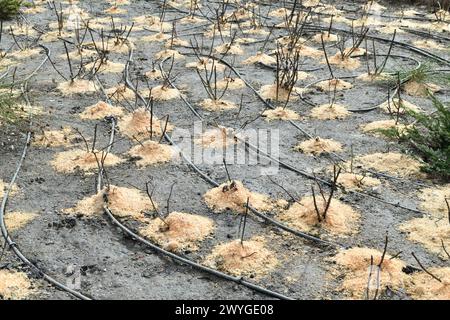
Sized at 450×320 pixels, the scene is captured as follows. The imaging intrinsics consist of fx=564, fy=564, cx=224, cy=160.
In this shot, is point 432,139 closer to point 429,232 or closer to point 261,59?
point 429,232

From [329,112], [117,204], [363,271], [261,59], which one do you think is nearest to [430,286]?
[363,271]

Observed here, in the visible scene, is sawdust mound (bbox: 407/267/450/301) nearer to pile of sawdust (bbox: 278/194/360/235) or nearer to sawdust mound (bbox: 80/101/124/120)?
pile of sawdust (bbox: 278/194/360/235)

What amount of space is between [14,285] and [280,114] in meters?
2.94

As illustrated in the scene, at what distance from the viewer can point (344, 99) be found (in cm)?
560

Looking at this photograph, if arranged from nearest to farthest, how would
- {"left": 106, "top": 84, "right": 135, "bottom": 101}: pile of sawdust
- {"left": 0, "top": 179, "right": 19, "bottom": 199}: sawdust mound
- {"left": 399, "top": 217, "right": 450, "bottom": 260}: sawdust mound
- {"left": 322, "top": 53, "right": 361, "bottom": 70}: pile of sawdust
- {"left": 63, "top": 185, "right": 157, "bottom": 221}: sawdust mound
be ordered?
{"left": 399, "top": 217, "right": 450, "bottom": 260}: sawdust mound < {"left": 63, "top": 185, "right": 157, "bottom": 221}: sawdust mound < {"left": 0, "top": 179, "right": 19, "bottom": 199}: sawdust mound < {"left": 106, "top": 84, "right": 135, "bottom": 101}: pile of sawdust < {"left": 322, "top": 53, "right": 361, "bottom": 70}: pile of sawdust

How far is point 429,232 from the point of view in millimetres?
3553

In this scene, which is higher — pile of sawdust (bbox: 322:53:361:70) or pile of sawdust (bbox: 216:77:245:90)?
pile of sawdust (bbox: 322:53:361:70)

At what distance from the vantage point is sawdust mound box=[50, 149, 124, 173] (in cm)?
432

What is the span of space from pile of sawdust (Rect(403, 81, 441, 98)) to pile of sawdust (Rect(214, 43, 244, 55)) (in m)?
2.07

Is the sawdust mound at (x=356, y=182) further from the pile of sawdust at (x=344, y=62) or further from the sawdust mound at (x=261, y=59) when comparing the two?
the sawdust mound at (x=261, y=59)

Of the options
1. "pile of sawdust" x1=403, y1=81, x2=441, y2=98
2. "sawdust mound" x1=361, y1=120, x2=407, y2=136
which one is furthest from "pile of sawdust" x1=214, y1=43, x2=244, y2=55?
"sawdust mound" x1=361, y1=120, x2=407, y2=136

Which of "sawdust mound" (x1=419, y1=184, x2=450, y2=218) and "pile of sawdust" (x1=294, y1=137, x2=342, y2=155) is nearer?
"sawdust mound" (x1=419, y1=184, x2=450, y2=218)

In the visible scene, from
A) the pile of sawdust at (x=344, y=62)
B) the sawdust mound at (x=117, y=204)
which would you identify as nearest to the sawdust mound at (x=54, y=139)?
the sawdust mound at (x=117, y=204)

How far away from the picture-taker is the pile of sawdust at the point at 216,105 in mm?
5391
